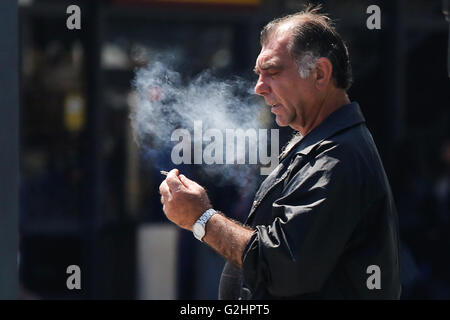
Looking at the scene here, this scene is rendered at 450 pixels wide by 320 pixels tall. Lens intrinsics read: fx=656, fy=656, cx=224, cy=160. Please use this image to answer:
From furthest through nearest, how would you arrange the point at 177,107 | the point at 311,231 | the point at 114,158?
the point at 114,158 → the point at 177,107 → the point at 311,231

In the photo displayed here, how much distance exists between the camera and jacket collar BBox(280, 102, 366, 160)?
6.56 ft

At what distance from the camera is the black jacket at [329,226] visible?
1.84m

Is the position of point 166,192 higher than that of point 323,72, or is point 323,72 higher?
point 323,72

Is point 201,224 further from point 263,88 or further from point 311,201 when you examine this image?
point 263,88

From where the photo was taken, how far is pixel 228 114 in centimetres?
258

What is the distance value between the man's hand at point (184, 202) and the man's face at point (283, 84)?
365 mm

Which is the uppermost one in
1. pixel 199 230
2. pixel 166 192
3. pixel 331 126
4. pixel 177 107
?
pixel 177 107

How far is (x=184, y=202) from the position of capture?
2.07 m

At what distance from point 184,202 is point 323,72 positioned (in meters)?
0.60

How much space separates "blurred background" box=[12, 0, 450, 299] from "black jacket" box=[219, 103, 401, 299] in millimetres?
3413

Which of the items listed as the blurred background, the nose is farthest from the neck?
the blurred background

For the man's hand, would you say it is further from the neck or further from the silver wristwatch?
the neck

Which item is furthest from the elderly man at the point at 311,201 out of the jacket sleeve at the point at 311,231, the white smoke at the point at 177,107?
the white smoke at the point at 177,107

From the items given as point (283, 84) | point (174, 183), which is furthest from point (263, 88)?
point (174, 183)
